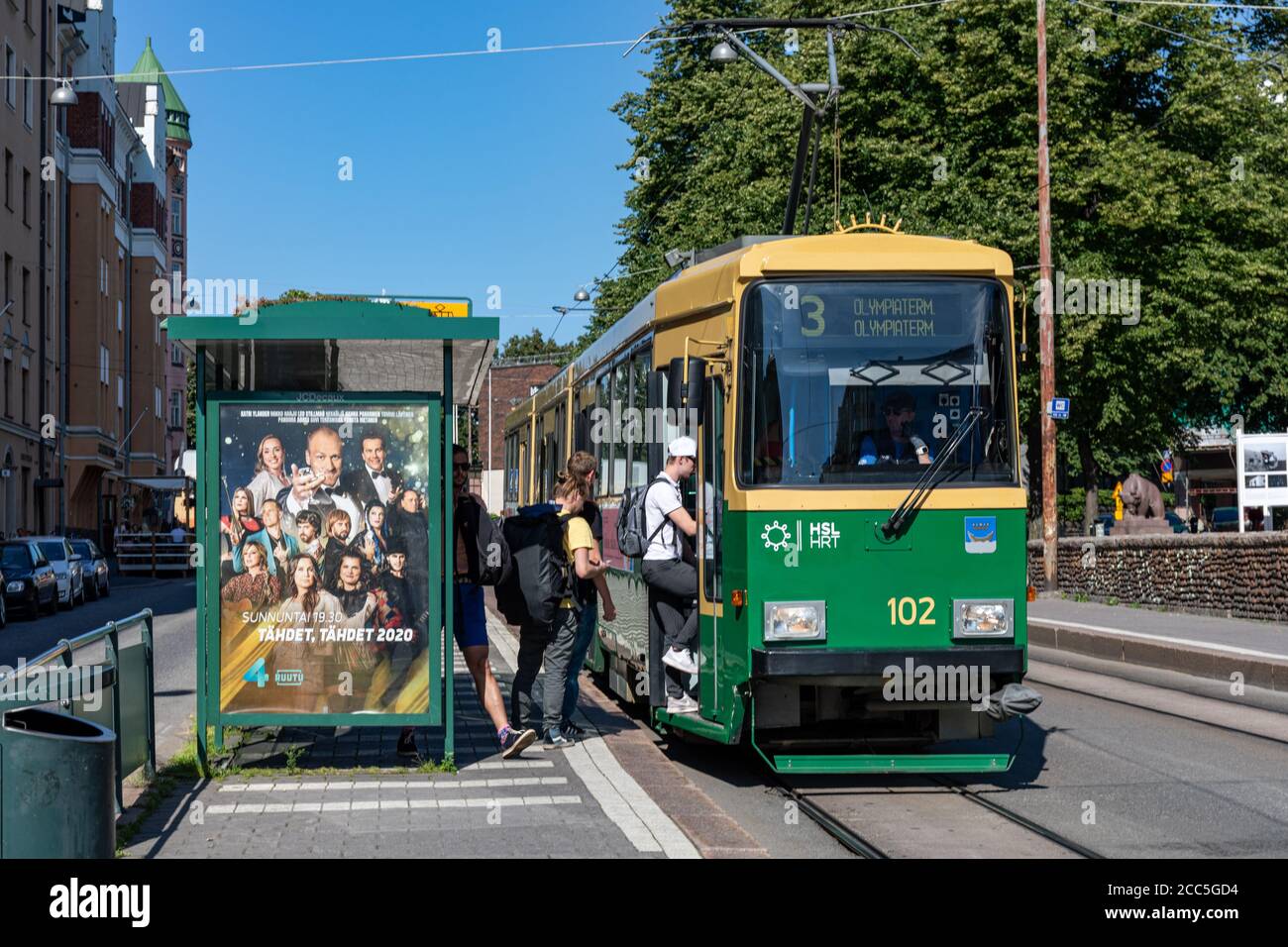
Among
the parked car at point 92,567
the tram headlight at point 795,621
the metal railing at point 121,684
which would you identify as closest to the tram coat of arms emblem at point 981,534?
the tram headlight at point 795,621

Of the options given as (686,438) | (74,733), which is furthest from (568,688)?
(74,733)

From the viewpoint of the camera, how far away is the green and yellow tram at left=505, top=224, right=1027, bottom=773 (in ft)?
30.5

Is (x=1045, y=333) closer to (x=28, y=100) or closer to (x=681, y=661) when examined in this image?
(x=681, y=661)

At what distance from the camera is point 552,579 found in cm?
1092

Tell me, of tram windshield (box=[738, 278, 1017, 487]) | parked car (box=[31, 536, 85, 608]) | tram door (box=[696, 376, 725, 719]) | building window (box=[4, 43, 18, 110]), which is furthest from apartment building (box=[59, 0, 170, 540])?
tram windshield (box=[738, 278, 1017, 487])

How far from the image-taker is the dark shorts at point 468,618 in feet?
35.4

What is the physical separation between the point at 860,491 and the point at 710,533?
1017 millimetres

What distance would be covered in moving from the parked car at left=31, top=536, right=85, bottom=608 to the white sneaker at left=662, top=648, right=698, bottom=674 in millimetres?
25050

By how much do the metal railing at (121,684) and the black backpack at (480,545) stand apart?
199 cm

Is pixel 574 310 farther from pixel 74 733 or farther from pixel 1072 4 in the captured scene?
pixel 74 733

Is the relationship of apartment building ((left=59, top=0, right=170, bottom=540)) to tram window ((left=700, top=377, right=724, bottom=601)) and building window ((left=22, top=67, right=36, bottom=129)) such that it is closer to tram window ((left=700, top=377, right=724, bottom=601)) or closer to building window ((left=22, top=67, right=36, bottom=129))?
building window ((left=22, top=67, right=36, bottom=129))

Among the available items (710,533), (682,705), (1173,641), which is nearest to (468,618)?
(682,705)

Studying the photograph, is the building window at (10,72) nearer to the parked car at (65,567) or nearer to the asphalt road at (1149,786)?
the parked car at (65,567)

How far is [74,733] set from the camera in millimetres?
6270
